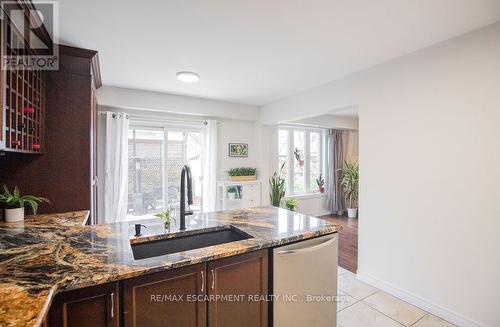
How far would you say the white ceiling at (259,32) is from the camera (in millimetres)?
1642

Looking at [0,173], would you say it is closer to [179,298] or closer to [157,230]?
[157,230]

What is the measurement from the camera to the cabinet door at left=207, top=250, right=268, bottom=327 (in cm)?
131

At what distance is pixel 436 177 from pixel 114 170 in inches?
154

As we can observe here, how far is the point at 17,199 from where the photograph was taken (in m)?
1.94

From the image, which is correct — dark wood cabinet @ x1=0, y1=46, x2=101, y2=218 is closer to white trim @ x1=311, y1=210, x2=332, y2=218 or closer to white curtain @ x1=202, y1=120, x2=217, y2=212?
white curtain @ x1=202, y1=120, x2=217, y2=212

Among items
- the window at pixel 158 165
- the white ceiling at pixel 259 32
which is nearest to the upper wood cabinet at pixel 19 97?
the white ceiling at pixel 259 32

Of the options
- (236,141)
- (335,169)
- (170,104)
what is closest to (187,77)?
(170,104)

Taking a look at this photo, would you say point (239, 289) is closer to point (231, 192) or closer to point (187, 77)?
point (187, 77)

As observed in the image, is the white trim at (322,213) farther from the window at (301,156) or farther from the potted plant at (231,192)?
the potted plant at (231,192)

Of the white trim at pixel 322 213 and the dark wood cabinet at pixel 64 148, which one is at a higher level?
the dark wood cabinet at pixel 64 148

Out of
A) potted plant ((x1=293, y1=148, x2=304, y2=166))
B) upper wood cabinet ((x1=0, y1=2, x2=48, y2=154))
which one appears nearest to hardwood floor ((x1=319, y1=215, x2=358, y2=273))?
potted plant ((x1=293, y1=148, x2=304, y2=166))

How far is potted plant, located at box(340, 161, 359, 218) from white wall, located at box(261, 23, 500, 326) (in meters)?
3.16

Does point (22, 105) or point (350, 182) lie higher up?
point (22, 105)

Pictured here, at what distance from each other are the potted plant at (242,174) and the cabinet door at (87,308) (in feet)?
11.0
